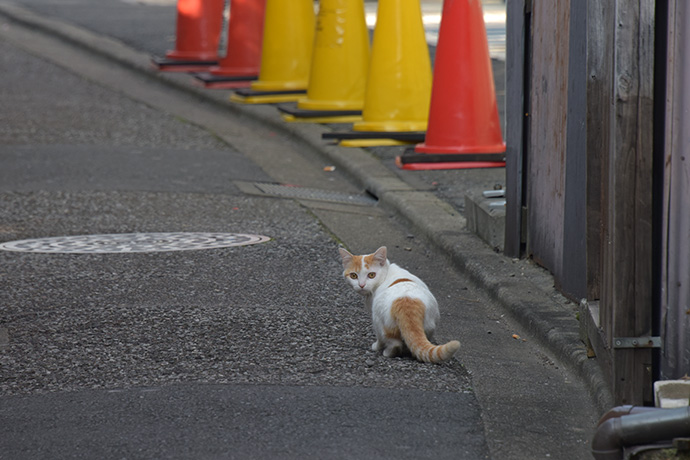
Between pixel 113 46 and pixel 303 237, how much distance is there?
990cm

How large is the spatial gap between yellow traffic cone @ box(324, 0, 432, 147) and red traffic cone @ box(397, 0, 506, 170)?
2.65ft

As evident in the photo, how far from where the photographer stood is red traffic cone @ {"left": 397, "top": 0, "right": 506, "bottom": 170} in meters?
7.16

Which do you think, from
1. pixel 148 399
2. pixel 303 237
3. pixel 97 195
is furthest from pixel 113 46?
pixel 148 399

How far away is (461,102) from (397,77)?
1.20 meters

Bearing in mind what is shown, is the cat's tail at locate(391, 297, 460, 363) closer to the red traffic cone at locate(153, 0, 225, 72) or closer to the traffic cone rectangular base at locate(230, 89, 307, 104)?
the traffic cone rectangular base at locate(230, 89, 307, 104)

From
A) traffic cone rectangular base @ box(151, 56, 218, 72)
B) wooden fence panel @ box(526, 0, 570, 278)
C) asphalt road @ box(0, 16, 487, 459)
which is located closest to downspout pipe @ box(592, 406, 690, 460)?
asphalt road @ box(0, 16, 487, 459)

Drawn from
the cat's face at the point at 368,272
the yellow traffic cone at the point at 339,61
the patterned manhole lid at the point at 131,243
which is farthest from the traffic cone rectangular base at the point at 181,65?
the cat's face at the point at 368,272

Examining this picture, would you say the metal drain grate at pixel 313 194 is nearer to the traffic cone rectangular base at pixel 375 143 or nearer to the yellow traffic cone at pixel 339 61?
the traffic cone rectangular base at pixel 375 143

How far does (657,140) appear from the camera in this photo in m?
3.06

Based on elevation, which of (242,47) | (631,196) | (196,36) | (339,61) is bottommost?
(631,196)

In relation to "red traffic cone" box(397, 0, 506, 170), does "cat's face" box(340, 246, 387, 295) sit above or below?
below

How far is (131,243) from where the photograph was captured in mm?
5840

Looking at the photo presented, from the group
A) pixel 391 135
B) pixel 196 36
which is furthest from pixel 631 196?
pixel 196 36

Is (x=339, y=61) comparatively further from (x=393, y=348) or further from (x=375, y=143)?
(x=393, y=348)
